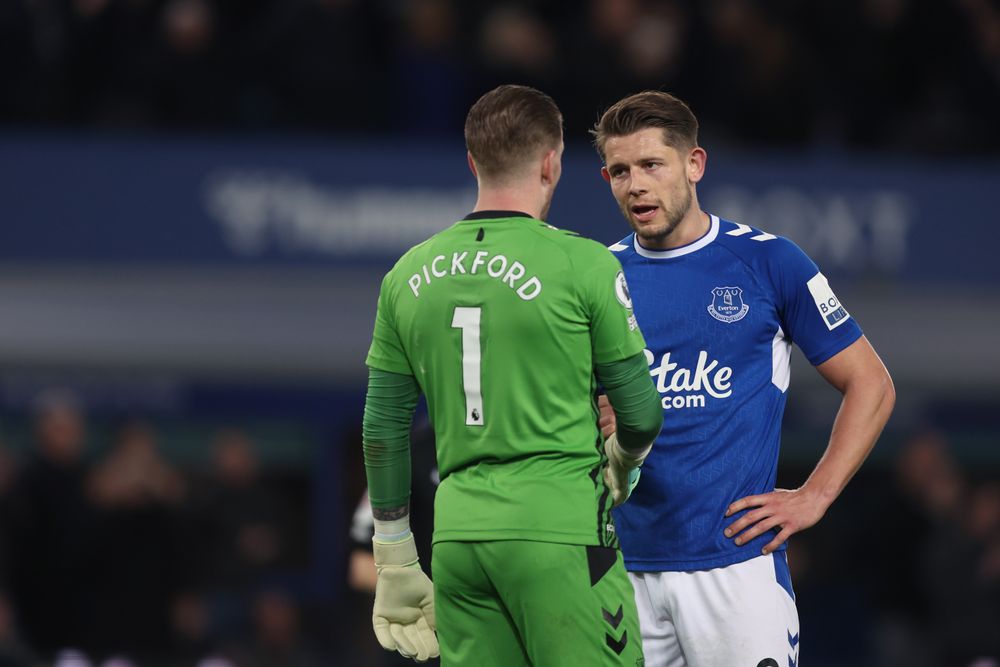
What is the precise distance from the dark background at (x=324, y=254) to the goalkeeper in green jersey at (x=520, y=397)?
665 centimetres

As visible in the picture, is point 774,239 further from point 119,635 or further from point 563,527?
point 119,635

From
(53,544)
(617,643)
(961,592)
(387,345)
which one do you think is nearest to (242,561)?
(53,544)

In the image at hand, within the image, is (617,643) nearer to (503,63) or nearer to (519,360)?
(519,360)

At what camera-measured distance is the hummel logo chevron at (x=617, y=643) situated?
4.26 m

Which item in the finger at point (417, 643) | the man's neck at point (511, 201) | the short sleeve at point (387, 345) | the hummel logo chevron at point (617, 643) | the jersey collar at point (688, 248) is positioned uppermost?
the man's neck at point (511, 201)

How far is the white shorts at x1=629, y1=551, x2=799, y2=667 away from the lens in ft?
15.8

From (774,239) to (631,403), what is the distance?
979mm

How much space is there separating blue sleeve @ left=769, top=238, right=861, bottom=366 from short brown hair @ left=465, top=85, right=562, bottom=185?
0.92 meters

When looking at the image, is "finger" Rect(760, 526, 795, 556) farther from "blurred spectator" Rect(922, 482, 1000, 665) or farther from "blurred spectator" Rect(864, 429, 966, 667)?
"blurred spectator" Rect(864, 429, 966, 667)

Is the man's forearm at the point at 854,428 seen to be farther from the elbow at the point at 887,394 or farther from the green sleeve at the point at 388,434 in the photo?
the green sleeve at the point at 388,434

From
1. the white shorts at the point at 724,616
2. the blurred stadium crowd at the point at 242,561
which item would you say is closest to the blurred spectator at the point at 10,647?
the blurred stadium crowd at the point at 242,561

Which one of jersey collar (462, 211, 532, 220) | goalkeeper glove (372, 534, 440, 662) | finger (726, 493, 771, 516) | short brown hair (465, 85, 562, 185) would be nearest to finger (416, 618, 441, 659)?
goalkeeper glove (372, 534, 440, 662)

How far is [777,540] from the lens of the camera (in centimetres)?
487

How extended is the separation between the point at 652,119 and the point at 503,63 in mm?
7324
